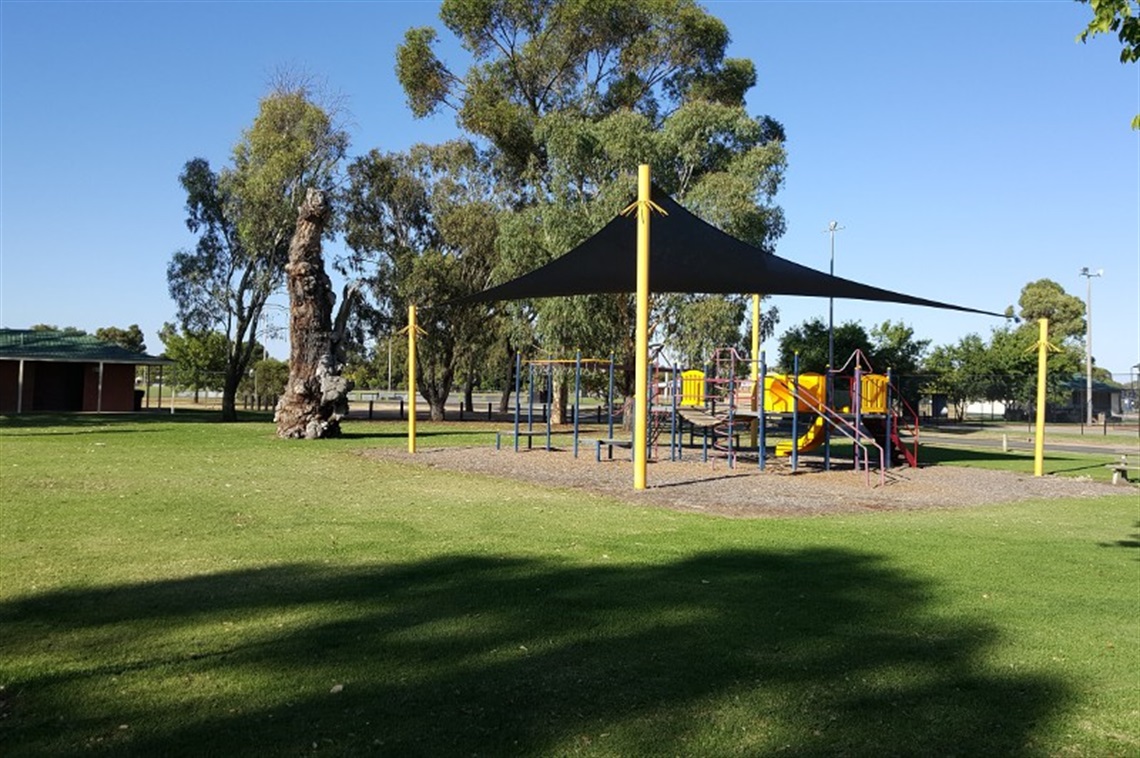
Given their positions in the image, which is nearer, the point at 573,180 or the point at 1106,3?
the point at 1106,3

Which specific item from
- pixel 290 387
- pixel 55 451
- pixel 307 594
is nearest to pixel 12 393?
pixel 290 387

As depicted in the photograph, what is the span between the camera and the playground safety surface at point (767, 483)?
10.7 metres

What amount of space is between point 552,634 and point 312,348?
1851 cm

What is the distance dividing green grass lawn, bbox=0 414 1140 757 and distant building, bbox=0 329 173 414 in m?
29.3

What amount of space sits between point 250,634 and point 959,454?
1942cm

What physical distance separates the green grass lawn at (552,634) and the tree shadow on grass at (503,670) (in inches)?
0.7

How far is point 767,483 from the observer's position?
42.5 ft

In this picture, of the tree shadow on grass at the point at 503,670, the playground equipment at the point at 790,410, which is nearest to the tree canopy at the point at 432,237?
the playground equipment at the point at 790,410

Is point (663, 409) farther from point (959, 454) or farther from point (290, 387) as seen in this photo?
point (290, 387)

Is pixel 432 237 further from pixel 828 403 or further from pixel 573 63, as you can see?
pixel 828 403

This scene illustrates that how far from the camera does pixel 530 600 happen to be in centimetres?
533

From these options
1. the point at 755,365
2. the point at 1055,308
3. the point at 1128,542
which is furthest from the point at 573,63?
the point at 1055,308

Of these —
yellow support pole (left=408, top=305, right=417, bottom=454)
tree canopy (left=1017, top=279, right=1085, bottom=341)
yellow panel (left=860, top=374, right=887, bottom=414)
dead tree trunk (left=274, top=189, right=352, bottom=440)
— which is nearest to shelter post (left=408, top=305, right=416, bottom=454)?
yellow support pole (left=408, top=305, right=417, bottom=454)

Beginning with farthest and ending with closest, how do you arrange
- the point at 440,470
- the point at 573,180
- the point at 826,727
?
the point at 573,180, the point at 440,470, the point at 826,727
